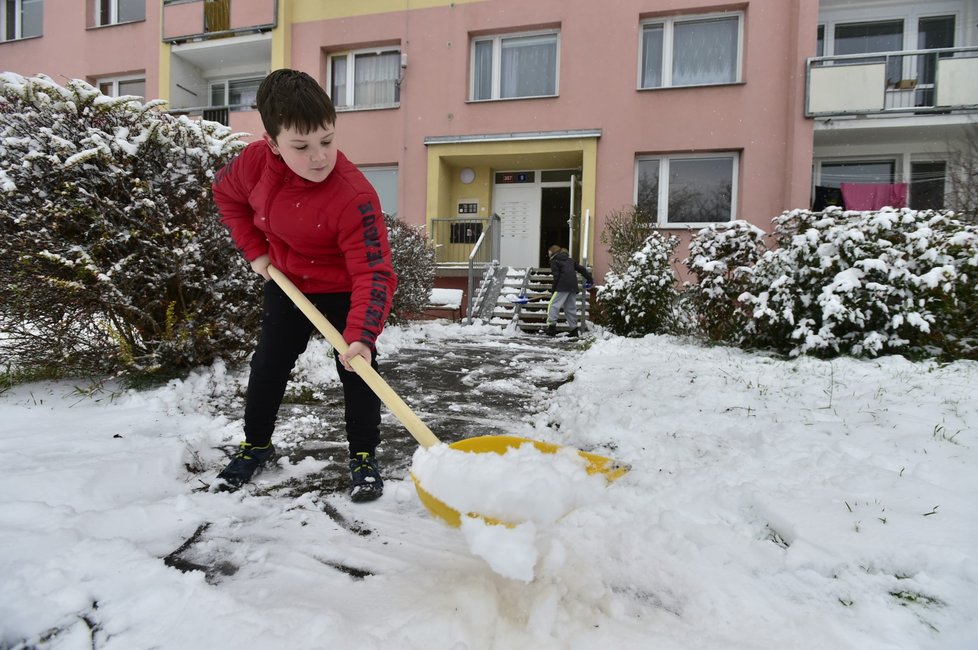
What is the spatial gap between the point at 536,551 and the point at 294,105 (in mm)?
1552

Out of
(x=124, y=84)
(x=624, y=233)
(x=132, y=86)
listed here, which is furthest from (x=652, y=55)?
(x=124, y=84)

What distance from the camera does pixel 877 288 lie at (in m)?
4.16

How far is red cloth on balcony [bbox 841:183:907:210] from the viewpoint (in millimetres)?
9898

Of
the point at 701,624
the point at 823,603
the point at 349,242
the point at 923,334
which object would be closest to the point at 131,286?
the point at 349,242

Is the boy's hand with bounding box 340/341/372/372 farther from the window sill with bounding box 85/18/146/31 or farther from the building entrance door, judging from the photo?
the window sill with bounding box 85/18/146/31

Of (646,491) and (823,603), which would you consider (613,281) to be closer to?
(646,491)

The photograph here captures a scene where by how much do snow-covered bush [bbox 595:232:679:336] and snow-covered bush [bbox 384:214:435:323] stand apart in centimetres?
287

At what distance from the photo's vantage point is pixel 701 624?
4.01ft

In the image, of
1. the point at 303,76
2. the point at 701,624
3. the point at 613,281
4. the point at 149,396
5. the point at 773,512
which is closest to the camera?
the point at 701,624

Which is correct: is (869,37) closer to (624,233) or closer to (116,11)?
(624,233)

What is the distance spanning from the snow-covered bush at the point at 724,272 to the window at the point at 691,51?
5636 mm

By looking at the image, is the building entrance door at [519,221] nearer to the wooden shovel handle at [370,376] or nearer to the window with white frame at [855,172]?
the window with white frame at [855,172]

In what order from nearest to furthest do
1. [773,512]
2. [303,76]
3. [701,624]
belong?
[701,624] → [773,512] → [303,76]

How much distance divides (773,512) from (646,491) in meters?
0.42
